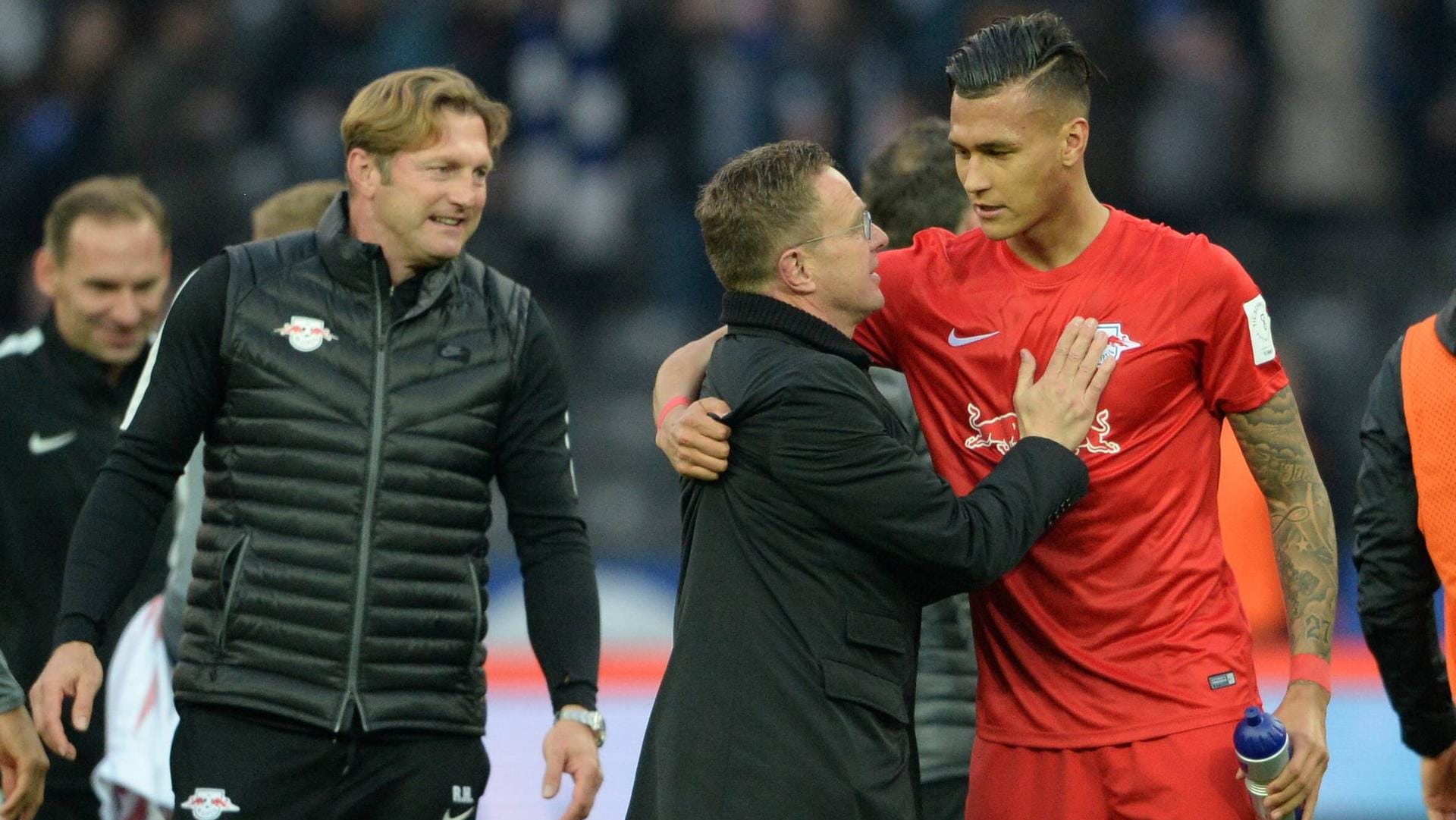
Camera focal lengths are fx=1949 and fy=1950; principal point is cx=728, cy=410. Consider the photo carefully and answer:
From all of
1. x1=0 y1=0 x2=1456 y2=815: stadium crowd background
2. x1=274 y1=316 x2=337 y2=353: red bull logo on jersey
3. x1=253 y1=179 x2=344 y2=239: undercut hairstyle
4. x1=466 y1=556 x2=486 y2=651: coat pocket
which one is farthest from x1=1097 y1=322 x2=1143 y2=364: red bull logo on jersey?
x1=0 y1=0 x2=1456 y2=815: stadium crowd background

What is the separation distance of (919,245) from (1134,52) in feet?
23.4

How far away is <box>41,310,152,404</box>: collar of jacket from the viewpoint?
196 inches

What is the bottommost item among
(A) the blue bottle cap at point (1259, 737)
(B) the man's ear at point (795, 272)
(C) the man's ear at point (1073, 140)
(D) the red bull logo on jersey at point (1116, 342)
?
(A) the blue bottle cap at point (1259, 737)

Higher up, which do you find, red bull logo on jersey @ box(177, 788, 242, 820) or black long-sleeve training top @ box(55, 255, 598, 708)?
black long-sleeve training top @ box(55, 255, 598, 708)

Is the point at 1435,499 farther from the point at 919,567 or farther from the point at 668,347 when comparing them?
the point at 668,347

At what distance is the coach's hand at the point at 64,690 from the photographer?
11.4ft

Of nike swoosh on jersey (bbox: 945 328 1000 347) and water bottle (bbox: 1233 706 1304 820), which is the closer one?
water bottle (bbox: 1233 706 1304 820)

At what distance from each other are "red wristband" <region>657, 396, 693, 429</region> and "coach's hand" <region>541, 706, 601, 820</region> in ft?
2.14

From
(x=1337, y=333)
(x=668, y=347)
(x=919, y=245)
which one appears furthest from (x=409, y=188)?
(x=1337, y=333)

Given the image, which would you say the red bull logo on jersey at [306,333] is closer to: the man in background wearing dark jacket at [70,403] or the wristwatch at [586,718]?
the wristwatch at [586,718]

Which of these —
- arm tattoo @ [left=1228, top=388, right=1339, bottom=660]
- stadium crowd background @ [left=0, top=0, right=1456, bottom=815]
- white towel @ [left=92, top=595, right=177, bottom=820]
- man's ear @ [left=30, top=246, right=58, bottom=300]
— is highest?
stadium crowd background @ [left=0, top=0, right=1456, bottom=815]

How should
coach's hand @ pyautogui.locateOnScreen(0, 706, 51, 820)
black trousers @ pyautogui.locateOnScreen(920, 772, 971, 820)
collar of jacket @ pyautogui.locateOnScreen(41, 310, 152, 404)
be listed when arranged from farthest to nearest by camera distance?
1. collar of jacket @ pyautogui.locateOnScreen(41, 310, 152, 404)
2. black trousers @ pyautogui.locateOnScreen(920, 772, 971, 820)
3. coach's hand @ pyautogui.locateOnScreen(0, 706, 51, 820)

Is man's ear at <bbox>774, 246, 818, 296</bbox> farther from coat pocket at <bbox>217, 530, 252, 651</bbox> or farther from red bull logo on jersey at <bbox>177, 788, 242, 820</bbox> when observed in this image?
red bull logo on jersey at <bbox>177, 788, 242, 820</bbox>

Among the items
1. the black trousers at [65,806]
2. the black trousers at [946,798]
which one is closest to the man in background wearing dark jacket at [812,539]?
the black trousers at [946,798]
